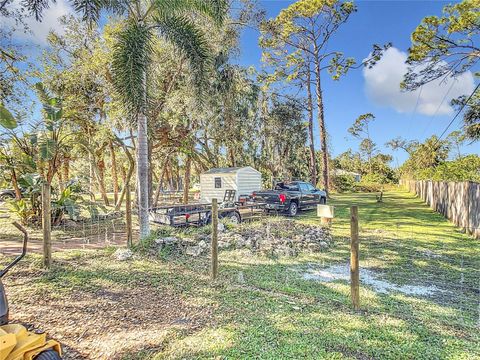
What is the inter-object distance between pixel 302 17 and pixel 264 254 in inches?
688

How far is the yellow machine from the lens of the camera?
2.03m

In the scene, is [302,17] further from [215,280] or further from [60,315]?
[60,315]

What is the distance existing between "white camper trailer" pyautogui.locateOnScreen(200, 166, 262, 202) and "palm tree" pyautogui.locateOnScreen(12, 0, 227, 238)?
338 inches

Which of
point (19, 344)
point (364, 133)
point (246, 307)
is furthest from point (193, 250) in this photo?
point (364, 133)

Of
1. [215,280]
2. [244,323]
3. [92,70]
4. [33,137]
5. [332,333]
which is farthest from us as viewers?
[92,70]

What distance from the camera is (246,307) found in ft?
12.9

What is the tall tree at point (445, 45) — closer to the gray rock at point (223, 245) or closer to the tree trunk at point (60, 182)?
the gray rock at point (223, 245)

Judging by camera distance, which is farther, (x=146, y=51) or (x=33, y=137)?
(x=33, y=137)

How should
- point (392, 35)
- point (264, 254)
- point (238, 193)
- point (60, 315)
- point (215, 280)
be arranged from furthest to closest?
point (392, 35)
point (238, 193)
point (264, 254)
point (215, 280)
point (60, 315)

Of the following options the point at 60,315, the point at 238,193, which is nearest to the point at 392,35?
the point at 238,193

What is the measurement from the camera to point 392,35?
669 inches

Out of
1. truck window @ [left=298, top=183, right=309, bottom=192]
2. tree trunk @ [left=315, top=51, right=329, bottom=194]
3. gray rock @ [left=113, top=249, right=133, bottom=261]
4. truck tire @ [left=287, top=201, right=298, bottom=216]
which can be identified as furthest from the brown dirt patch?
tree trunk @ [left=315, top=51, right=329, bottom=194]

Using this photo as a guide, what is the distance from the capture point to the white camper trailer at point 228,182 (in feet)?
51.9

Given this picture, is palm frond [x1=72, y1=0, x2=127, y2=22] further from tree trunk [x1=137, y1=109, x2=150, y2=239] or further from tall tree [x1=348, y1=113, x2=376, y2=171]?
tall tree [x1=348, y1=113, x2=376, y2=171]
